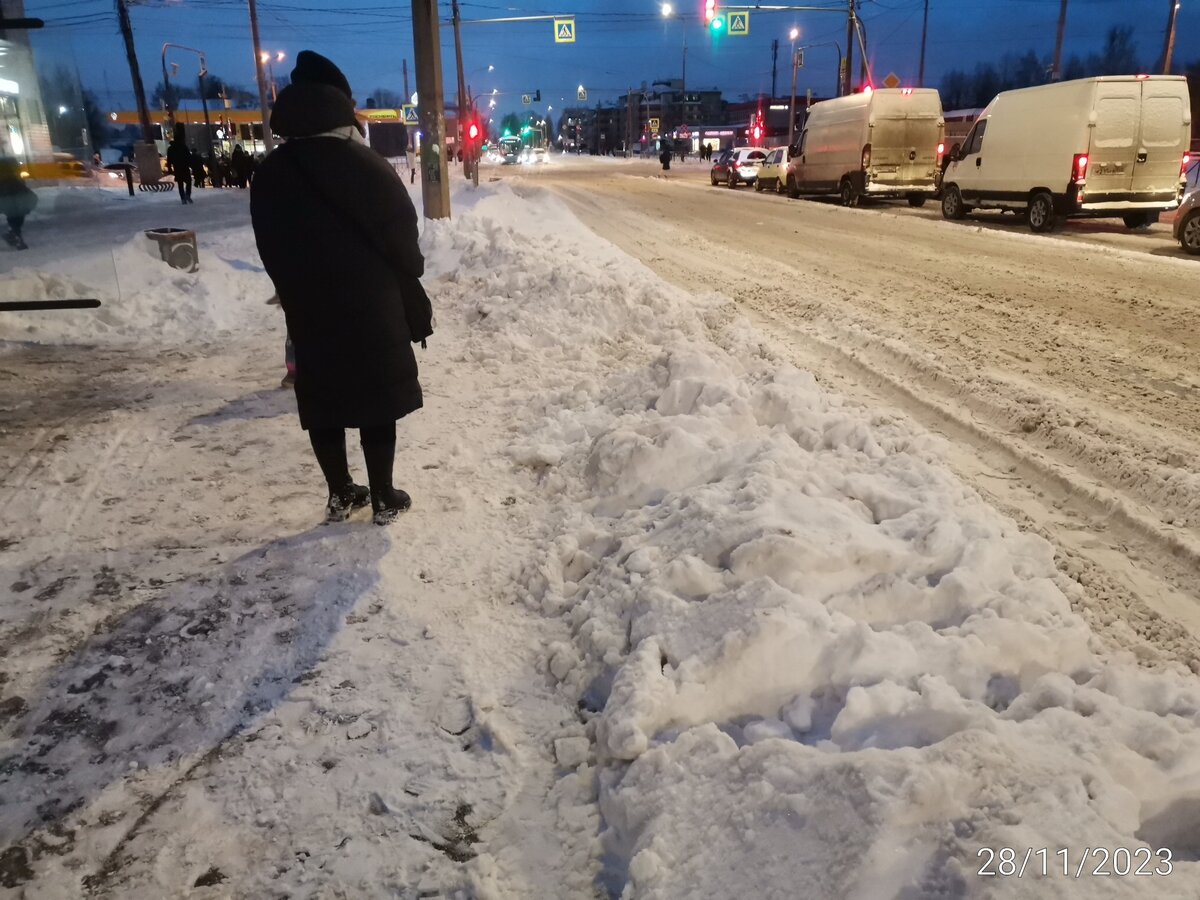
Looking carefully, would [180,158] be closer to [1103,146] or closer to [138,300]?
[138,300]

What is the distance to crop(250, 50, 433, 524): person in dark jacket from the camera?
10.7 ft

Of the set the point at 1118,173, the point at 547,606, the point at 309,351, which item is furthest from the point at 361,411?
the point at 1118,173

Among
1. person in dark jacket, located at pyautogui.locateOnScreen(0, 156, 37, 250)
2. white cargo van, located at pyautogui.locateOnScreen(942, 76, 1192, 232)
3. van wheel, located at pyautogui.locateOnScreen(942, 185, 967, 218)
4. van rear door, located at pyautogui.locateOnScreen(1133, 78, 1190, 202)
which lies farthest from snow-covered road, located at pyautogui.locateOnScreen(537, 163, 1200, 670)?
person in dark jacket, located at pyautogui.locateOnScreen(0, 156, 37, 250)

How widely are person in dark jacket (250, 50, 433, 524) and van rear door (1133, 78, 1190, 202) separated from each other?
49.8 ft

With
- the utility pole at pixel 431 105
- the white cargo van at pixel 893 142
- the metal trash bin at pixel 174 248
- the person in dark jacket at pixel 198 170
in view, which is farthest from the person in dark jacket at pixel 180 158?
the white cargo van at pixel 893 142

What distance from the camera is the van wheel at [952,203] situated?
17.3 m

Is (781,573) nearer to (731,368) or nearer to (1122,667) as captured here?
(1122,667)

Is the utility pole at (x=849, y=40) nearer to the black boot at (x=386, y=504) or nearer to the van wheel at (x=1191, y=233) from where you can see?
the van wheel at (x=1191, y=233)

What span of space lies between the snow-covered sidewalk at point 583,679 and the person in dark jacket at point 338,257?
2.24 ft

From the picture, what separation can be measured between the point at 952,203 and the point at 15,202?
16.7 metres

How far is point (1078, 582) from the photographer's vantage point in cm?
334

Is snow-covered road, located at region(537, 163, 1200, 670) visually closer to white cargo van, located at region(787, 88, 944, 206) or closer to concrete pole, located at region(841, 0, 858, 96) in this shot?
white cargo van, located at region(787, 88, 944, 206)
